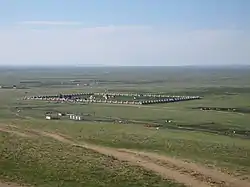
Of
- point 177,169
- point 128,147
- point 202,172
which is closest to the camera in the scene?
point 202,172

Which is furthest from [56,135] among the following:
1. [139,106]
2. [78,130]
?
[139,106]

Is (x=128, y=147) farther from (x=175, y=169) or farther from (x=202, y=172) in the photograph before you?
(x=202, y=172)

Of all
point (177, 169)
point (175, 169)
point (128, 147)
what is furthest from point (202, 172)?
point (128, 147)

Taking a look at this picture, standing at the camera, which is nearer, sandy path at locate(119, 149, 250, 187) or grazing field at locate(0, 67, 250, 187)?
sandy path at locate(119, 149, 250, 187)

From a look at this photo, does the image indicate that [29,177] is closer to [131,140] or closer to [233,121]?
[131,140]

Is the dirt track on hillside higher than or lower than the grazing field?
lower

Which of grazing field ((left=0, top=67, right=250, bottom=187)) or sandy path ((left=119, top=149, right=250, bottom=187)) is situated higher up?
grazing field ((left=0, top=67, right=250, bottom=187))

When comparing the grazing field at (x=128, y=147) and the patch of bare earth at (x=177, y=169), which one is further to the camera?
the grazing field at (x=128, y=147)

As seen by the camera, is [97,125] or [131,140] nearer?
[131,140]
